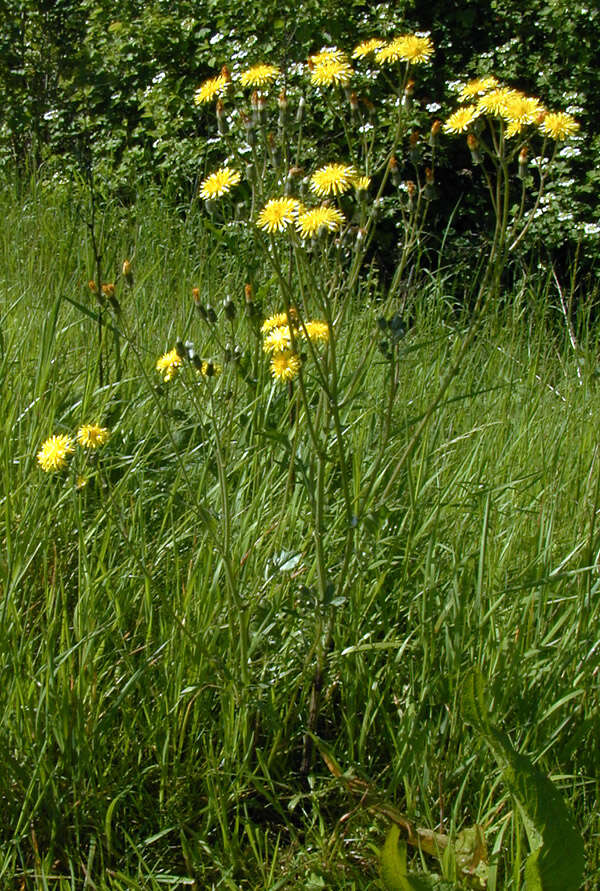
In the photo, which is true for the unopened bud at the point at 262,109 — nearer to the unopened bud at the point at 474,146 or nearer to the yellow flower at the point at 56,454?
the unopened bud at the point at 474,146

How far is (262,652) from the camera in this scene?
167 cm

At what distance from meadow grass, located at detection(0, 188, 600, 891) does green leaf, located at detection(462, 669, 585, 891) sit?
0.14 ft

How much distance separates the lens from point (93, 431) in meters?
1.61

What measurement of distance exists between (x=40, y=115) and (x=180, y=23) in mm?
1164

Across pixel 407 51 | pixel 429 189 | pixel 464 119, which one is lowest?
pixel 429 189

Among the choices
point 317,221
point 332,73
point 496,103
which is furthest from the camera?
point 332,73

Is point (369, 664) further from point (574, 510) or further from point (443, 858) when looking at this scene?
point (574, 510)

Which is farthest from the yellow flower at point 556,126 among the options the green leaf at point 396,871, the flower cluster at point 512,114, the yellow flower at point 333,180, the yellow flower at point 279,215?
the green leaf at point 396,871

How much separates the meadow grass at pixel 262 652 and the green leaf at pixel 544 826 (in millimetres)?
41

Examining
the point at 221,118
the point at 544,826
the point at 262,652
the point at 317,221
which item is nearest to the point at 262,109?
the point at 221,118

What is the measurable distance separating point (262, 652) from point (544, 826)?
60 centimetres

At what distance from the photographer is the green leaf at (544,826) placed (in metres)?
1.21

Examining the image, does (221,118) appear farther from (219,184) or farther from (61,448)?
(61,448)

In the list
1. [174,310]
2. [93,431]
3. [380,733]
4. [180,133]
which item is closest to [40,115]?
[180,133]
